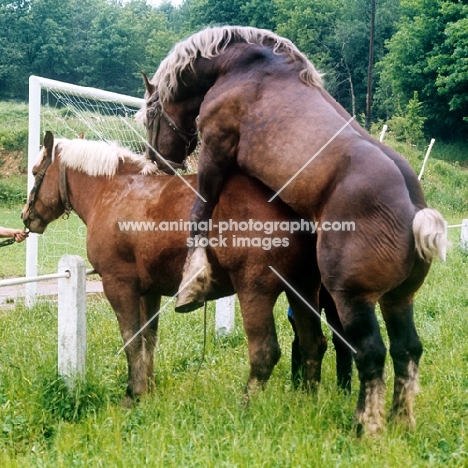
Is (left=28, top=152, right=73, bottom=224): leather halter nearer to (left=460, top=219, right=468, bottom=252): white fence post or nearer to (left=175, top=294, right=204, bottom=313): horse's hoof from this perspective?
(left=175, top=294, right=204, bottom=313): horse's hoof

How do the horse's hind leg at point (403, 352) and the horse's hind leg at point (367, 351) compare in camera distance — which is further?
the horse's hind leg at point (403, 352)

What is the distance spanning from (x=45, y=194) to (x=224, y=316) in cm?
233

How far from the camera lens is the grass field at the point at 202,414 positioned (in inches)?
140

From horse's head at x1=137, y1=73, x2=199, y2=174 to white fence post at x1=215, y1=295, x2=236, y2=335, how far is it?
2060 millimetres

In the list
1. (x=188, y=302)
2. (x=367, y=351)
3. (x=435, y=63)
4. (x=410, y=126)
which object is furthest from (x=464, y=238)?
(x=435, y=63)

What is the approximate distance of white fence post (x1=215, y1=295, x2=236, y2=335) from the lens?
266 inches

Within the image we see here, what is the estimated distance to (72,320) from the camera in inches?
186

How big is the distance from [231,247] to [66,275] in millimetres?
1295

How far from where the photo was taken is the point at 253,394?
4398mm

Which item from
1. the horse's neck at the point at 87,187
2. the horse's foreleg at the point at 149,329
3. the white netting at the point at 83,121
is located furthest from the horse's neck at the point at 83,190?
the white netting at the point at 83,121

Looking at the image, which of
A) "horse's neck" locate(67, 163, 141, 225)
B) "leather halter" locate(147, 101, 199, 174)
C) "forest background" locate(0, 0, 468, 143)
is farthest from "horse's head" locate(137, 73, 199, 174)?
"forest background" locate(0, 0, 468, 143)

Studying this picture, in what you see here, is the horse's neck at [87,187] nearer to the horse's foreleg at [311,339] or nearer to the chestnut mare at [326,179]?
the chestnut mare at [326,179]

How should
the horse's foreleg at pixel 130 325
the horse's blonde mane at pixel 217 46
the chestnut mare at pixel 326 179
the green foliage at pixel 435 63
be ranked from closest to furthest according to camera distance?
the chestnut mare at pixel 326 179
the horse's blonde mane at pixel 217 46
the horse's foreleg at pixel 130 325
the green foliage at pixel 435 63

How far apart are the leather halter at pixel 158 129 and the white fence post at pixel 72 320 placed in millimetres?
1005
